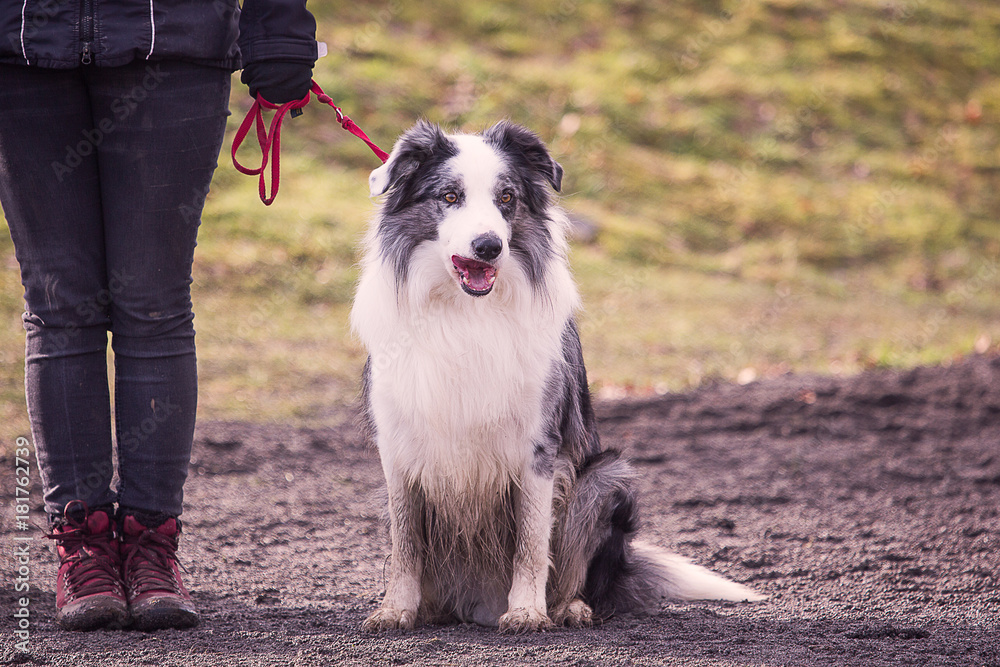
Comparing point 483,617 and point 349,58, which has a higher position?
point 349,58

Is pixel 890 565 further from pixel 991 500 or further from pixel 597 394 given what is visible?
pixel 597 394

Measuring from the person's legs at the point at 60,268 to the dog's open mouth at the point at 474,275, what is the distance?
967 mm

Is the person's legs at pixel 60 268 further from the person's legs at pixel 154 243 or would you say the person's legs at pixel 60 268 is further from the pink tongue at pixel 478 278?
the pink tongue at pixel 478 278

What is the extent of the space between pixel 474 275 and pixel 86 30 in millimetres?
1172

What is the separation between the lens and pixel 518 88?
39.6 ft

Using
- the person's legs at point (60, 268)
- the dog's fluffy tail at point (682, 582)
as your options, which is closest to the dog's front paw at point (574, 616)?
the dog's fluffy tail at point (682, 582)

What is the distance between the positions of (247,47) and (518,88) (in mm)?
9722

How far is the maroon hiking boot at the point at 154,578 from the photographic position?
2.65 metres

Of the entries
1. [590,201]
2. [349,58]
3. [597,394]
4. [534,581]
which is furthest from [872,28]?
[534,581]

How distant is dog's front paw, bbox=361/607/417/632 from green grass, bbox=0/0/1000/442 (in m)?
3.02

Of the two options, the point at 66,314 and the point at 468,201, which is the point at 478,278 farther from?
the point at 66,314

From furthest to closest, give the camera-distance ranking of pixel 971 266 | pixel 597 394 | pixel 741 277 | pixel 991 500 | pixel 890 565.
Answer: pixel 971 266, pixel 741 277, pixel 597 394, pixel 991 500, pixel 890 565

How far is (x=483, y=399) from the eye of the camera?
2783 mm

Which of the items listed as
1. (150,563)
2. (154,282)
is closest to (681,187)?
(154,282)
